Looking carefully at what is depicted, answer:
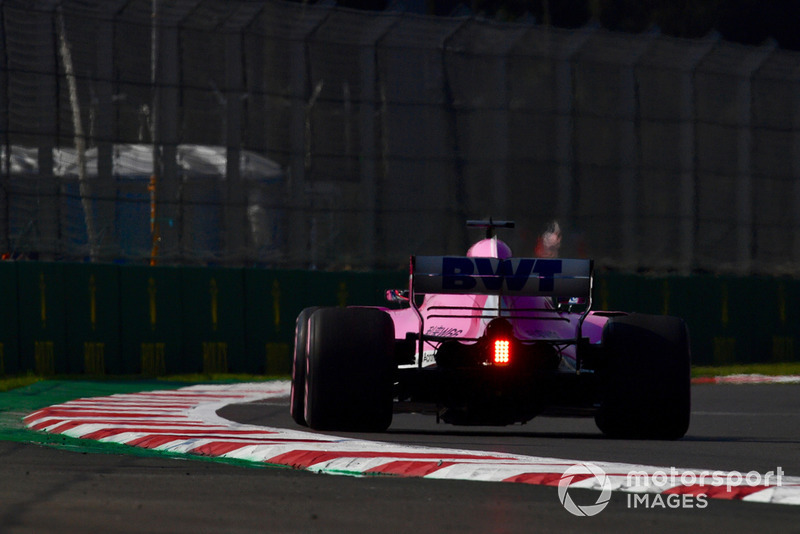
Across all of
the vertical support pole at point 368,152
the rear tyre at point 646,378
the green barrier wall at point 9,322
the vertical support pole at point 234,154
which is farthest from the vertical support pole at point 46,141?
the rear tyre at point 646,378

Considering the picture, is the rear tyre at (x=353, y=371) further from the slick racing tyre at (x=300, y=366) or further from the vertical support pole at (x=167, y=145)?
the vertical support pole at (x=167, y=145)

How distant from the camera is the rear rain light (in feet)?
40.4

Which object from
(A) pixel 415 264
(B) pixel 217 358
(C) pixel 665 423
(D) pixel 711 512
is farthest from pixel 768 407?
(D) pixel 711 512

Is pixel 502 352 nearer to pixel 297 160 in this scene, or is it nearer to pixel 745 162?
pixel 297 160

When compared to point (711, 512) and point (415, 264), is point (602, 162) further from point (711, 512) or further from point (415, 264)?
point (711, 512)

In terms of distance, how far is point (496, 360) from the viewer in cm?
1231

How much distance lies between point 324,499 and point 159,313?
718 inches

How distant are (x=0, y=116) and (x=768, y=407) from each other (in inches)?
558

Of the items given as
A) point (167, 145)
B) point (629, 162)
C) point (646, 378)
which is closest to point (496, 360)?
point (646, 378)

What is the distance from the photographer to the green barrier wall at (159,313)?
24.7 m

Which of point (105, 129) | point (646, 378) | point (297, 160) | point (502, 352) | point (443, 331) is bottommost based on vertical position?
point (646, 378)

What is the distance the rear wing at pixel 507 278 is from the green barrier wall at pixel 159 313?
45.3ft

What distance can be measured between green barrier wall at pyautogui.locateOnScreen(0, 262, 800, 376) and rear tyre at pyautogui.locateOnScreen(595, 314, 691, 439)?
14.0 metres

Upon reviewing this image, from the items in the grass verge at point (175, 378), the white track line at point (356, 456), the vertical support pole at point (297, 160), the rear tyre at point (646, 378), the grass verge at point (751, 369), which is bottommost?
the grass verge at point (751, 369)
